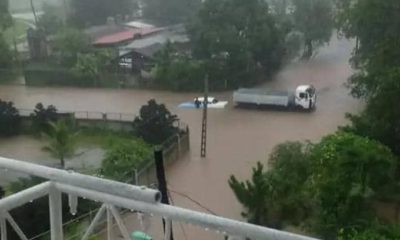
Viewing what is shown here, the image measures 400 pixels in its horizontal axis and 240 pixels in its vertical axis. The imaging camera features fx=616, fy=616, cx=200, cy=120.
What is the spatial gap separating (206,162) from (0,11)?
377 inches

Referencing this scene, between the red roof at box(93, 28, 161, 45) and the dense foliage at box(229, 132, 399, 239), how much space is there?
10.4 meters

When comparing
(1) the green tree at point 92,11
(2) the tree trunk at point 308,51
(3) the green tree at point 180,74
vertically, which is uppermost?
(1) the green tree at point 92,11

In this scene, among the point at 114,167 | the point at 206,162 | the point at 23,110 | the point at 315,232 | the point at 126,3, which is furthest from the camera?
the point at 126,3

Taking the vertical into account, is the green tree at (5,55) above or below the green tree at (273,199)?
above

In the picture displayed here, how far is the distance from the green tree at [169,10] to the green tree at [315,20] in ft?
12.7

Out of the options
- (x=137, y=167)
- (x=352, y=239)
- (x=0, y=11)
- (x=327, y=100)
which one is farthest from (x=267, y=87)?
(x=352, y=239)

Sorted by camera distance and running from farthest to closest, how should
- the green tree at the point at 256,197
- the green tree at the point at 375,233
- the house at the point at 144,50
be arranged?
1. the house at the point at 144,50
2. the green tree at the point at 256,197
3. the green tree at the point at 375,233

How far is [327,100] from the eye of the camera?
1164 cm

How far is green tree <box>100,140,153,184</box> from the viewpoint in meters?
6.94

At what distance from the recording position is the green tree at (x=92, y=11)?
57.6ft

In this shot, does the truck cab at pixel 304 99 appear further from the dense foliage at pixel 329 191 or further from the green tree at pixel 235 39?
the dense foliage at pixel 329 191

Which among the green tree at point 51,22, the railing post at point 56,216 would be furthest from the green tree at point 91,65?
the railing post at point 56,216

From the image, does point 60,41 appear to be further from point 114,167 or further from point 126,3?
point 114,167

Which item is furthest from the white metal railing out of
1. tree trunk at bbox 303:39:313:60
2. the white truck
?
tree trunk at bbox 303:39:313:60
